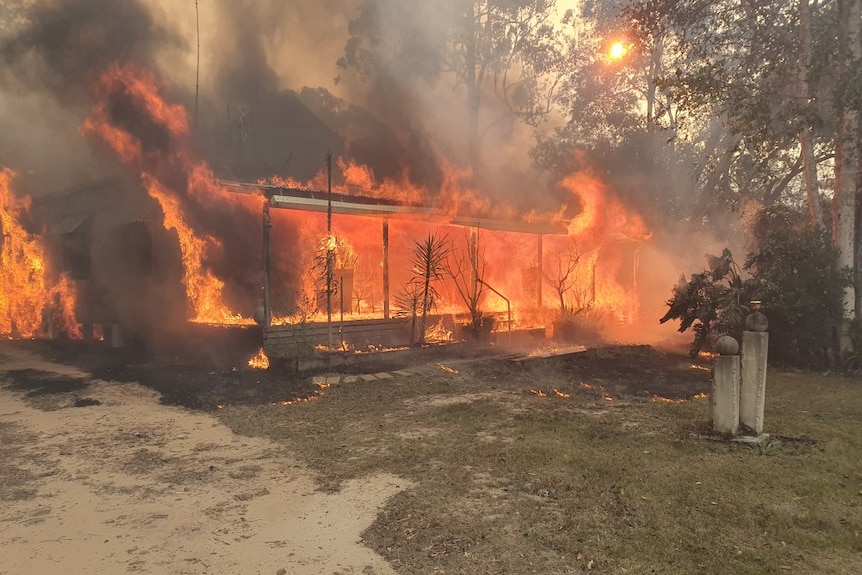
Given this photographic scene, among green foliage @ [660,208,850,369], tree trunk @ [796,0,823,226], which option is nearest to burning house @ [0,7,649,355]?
green foliage @ [660,208,850,369]

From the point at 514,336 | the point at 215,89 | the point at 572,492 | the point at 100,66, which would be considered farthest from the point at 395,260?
the point at 572,492

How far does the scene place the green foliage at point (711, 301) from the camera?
11062mm

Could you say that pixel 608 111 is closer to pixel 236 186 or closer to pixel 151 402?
pixel 236 186

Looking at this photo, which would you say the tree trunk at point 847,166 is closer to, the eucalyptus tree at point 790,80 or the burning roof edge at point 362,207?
the eucalyptus tree at point 790,80

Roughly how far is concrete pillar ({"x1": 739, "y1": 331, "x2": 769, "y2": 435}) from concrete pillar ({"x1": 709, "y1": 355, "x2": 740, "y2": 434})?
175 millimetres

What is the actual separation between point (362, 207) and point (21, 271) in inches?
547

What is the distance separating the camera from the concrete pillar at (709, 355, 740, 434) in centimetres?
569

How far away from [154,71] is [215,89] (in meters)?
10.0

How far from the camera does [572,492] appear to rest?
4.44m

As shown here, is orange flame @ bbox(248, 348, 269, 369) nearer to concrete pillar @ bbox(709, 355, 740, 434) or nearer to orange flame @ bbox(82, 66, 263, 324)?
orange flame @ bbox(82, 66, 263, 324)

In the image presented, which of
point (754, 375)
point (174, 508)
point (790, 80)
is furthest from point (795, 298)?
point (174, 508)

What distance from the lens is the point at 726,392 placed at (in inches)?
225

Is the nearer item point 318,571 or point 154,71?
point 318,571

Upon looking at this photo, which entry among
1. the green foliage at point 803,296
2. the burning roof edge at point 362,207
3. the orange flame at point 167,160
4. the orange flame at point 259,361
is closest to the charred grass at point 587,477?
the green foliage at point 803,296
